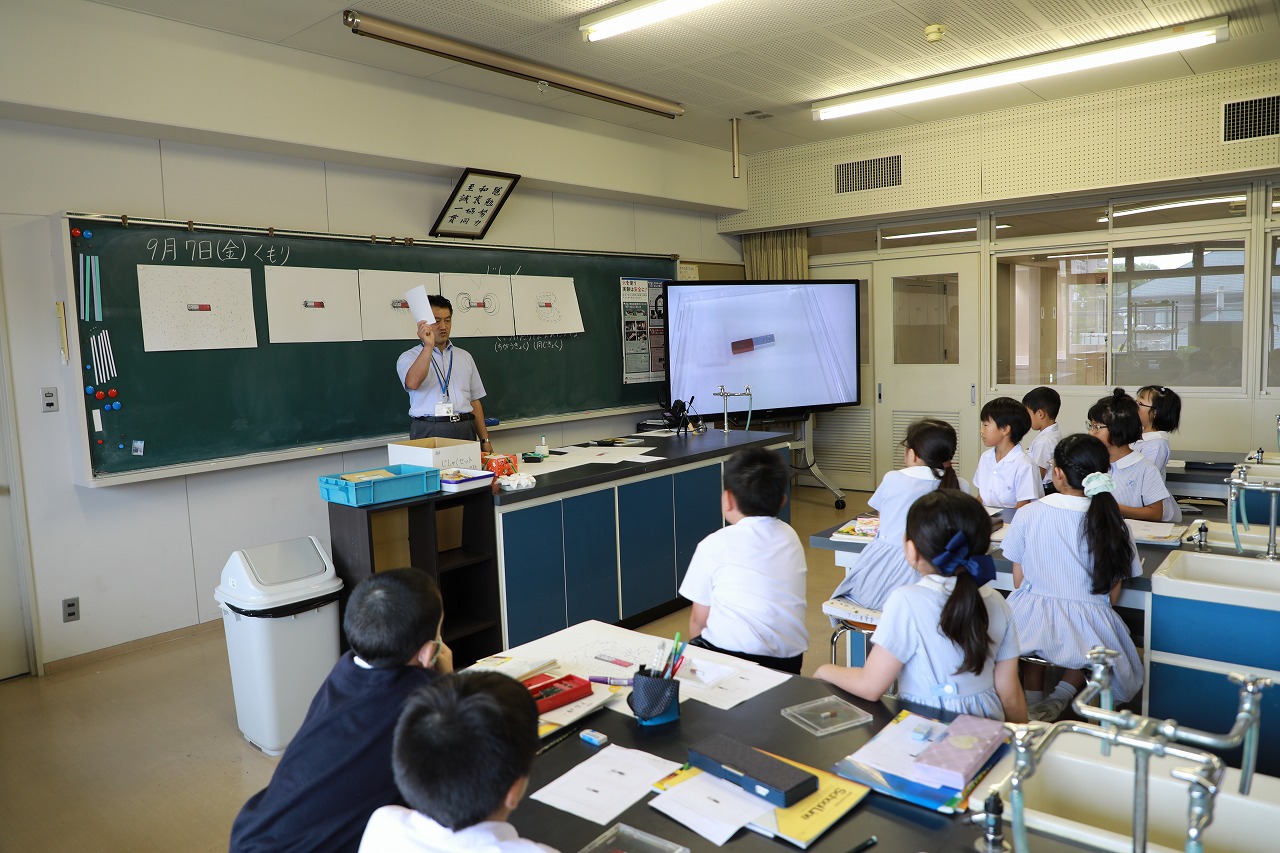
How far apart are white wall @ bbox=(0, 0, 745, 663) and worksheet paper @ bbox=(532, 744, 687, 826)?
353 centimetres

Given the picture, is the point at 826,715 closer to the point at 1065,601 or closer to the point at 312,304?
the point at 1065,601

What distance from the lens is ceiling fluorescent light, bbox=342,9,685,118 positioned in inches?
156

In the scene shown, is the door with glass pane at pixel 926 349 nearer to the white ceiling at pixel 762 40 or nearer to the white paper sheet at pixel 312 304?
the white ceiling at pixel 762 40

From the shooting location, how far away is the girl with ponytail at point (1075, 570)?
102 inches

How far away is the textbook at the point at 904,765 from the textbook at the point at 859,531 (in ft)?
4.81

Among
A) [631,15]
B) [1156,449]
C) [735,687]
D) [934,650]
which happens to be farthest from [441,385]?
[1156,449]


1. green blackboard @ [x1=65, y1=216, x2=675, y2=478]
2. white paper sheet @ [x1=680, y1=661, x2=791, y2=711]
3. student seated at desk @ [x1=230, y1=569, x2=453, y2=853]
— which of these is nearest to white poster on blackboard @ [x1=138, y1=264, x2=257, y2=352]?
green blackboard @ [x1=65, y1=216, x2=675, y2=478]

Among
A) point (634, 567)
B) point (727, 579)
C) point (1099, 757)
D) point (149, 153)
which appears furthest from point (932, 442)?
point (149, 153)

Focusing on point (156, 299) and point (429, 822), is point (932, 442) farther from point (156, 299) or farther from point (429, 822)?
point (156, 299)

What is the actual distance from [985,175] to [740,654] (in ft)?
16.9

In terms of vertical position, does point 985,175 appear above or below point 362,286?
above

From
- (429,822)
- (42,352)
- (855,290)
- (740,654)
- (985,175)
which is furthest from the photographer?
(855,290)

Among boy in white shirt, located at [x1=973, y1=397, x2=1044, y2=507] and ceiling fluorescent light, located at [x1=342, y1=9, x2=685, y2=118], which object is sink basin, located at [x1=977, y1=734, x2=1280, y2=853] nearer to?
boy in white shirt, located at [x1=973, y1=397, x2=1044, y2=507]

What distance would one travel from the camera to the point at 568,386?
639 centimetres
